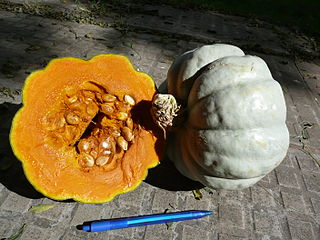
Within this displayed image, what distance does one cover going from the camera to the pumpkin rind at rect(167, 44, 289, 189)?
61.6 inches

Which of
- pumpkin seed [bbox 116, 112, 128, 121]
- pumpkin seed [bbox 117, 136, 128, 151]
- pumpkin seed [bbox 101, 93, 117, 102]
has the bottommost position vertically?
pumpkin seed [bbox 117, 136, 128, 151]

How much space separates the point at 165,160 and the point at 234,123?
862 millimetres

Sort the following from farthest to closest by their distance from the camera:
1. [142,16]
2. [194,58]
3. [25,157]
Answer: [142,16] → [194,58] → [25,157]

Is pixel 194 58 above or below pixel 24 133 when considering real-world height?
above

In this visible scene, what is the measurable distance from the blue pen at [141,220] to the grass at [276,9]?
18.7 feet

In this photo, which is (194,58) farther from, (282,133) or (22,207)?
(22,207)

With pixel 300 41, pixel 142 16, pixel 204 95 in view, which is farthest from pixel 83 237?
pixel 300 41

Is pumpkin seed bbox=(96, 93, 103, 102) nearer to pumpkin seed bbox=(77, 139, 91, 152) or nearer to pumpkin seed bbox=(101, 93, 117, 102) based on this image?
pumpkin seed bbox=(101, 93, 117, 102)

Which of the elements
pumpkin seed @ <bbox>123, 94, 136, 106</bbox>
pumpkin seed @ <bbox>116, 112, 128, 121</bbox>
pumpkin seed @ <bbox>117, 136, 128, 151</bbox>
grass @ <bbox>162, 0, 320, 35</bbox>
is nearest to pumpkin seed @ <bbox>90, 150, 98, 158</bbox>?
pumpkin seed @ <bbox>117, 136, 128, 151</bbox>

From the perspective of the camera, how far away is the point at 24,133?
5.13ft

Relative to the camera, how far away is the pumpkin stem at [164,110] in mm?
1619

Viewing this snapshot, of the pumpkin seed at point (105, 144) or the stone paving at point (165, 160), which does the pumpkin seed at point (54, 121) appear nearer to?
the pumpkin seed at point (105, 144)

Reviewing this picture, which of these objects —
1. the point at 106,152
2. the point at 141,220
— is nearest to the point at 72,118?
the point at 106,152

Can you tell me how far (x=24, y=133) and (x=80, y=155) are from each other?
0.35m
